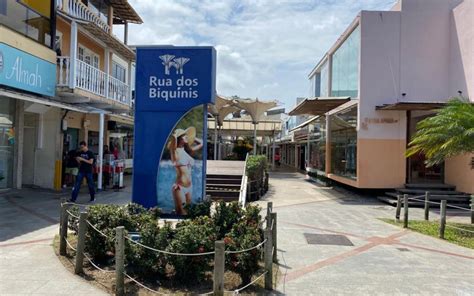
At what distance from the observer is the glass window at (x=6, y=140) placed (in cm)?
1370

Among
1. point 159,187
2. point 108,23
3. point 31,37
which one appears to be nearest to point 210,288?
point 159,187

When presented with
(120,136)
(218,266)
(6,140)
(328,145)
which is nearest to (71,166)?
(6,140)

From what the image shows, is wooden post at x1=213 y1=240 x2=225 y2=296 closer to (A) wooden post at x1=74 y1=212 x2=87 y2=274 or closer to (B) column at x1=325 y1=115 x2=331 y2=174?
(A) wooden post at x1=74 y1=212 x2=87 y2=274

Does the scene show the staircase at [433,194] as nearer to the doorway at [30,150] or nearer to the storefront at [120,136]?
the storefront at [120,136]

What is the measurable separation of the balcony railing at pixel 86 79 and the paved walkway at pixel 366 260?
323 inches

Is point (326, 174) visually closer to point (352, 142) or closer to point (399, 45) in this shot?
point (352, 142)

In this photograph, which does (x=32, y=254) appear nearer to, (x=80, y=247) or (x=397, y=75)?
(x=80, y=247)

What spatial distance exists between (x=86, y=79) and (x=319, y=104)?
35.1 ft

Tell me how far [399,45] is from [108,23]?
13.4 m

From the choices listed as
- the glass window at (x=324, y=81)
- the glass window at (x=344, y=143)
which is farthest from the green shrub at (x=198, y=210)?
the glass window at (x=324, y=81)

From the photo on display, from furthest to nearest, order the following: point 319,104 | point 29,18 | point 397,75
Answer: point 319,104 → point 397,75 → point 29,18

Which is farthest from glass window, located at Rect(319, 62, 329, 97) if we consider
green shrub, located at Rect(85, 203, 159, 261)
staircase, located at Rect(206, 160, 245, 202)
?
green shrub, located at Rect(85, 203, 159, 261)

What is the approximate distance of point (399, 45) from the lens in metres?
17.0

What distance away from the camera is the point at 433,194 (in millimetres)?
15656
